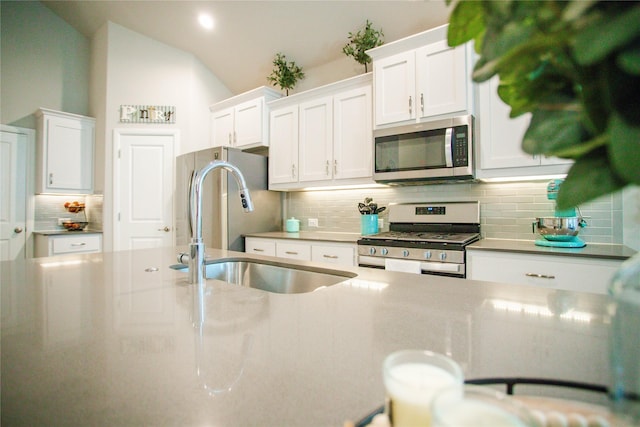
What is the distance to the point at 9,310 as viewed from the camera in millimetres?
830

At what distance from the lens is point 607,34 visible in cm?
18

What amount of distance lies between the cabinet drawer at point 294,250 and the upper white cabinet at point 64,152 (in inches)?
120

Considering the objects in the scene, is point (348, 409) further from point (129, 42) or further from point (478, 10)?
point (129, 42)

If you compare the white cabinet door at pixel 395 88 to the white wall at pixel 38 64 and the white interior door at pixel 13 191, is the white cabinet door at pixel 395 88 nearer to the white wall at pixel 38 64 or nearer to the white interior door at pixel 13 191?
the white wall at pixel 38 64

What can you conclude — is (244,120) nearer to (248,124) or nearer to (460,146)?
(248,124)

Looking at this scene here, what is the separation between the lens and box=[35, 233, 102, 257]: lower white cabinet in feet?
12.3

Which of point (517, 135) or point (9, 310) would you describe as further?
point (517, 135)

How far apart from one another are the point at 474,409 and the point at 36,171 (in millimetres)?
5468

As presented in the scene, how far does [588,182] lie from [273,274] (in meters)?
1.44

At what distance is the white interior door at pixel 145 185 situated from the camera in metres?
3.98

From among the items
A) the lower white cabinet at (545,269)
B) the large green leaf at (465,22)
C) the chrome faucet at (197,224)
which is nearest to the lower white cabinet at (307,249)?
the lower white cabinet at (545,269)

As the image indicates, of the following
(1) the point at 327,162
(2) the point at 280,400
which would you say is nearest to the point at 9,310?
(2) the point at 280,400

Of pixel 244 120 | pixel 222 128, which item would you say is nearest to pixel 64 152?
pixel 222 128

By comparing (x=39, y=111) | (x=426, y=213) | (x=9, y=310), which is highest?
(x=39, y=111)
